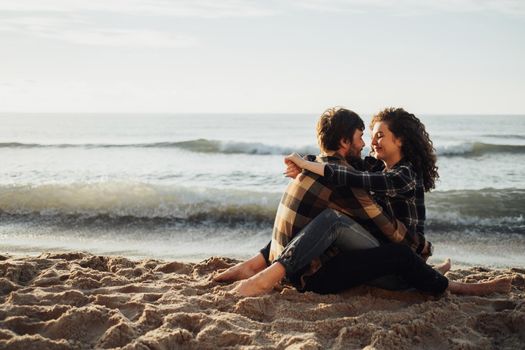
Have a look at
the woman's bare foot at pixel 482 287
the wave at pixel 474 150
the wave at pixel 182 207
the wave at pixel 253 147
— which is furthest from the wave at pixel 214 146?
the woman's bare foot at pixel 482 287

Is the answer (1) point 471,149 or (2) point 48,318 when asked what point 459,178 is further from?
(2) point 48,318

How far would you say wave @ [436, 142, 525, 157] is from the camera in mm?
18016

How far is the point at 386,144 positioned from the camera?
397 cm

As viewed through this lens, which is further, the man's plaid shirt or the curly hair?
the curly hair

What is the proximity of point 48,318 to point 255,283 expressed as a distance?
132 centimetres

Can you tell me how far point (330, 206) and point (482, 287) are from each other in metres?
1.32

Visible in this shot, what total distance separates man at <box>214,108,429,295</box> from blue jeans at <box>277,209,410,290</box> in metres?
0.09

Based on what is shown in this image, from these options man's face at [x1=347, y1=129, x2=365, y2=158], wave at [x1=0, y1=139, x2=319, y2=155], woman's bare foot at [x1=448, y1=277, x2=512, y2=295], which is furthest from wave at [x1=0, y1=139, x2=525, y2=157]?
man's face at [x1=347, y1=129, x2=365, y2=158]

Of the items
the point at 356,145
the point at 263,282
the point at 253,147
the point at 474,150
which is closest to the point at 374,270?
the point at 263,282

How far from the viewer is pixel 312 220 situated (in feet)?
12.3

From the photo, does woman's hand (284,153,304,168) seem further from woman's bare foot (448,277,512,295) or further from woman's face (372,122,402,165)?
woman's bare foot (448,277,512,295)

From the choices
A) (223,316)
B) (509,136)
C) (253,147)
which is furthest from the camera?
(509,136)

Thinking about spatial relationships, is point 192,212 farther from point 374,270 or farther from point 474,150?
point 474,150

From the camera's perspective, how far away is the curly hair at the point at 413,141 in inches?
154
